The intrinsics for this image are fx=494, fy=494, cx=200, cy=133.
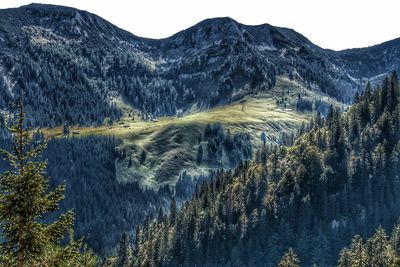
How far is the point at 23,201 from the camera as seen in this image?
21.0 meters

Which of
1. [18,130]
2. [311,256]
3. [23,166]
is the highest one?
[18,130]

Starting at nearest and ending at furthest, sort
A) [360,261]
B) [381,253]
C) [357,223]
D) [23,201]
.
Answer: [23,201] → [360,261] → [381,253] → [357,223]

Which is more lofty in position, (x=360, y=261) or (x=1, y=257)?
(x=1, y=257)

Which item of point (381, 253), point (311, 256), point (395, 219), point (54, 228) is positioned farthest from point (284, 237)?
point (54, 228)

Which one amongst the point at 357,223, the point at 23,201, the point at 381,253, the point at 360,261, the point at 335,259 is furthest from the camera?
the point at 357,223

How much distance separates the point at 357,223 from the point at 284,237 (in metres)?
29.3

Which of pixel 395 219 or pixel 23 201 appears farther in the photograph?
pixel 395 219

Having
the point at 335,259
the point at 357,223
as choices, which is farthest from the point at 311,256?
the point at 357,223

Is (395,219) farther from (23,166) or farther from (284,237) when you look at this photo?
(23,166)

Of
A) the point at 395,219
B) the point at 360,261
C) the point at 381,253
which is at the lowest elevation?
the point at 395,219

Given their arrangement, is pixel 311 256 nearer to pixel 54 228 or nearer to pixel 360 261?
pixel 360 261

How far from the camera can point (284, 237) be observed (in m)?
199

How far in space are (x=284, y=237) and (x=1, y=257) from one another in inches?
7334

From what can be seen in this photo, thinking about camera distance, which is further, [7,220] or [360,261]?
[360,261]
